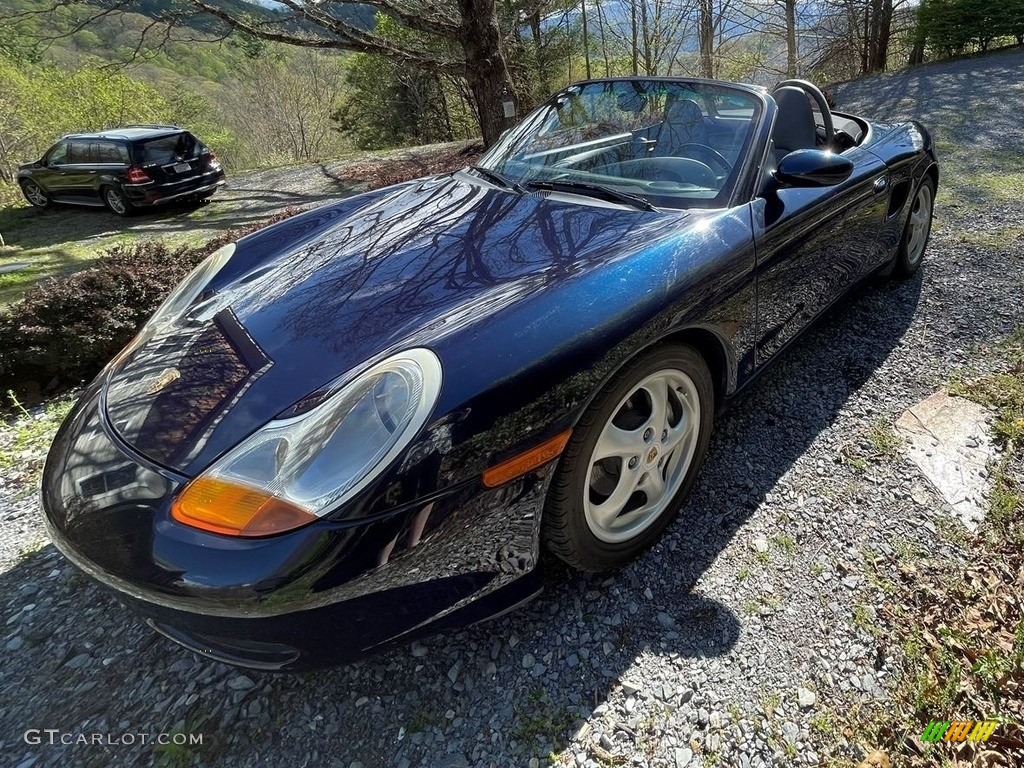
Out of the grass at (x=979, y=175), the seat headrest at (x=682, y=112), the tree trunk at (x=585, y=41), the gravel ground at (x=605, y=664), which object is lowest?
the grass at (x=979, y=175)

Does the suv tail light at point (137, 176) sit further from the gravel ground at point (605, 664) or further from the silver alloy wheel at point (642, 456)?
the silver alloy wheel at point (642, 456)

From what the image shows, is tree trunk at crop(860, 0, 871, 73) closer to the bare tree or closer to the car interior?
the bare tree

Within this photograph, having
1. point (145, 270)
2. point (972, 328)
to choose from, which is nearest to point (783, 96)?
point (972, 328)

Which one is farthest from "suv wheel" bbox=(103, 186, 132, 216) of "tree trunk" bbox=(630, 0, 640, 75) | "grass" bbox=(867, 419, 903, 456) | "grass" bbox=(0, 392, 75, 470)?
"tree trunk" bbox=(630, 0, 640, 75)

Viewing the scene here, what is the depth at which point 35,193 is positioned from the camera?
462 inches

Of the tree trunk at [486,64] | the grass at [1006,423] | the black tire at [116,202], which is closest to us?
the grass at [1006,423]

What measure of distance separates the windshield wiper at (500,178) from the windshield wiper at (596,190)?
0.05 metres

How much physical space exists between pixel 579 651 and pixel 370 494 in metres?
0.81

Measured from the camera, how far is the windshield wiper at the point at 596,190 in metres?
2.05

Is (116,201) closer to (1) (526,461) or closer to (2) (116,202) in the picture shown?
(2) (116,202)

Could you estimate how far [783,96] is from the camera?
2.93 meters

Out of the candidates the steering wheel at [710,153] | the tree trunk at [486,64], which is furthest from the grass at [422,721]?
the tree trunk at [486,64]

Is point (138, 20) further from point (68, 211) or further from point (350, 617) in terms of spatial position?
point (350, 617)

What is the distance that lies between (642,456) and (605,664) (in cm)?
60
